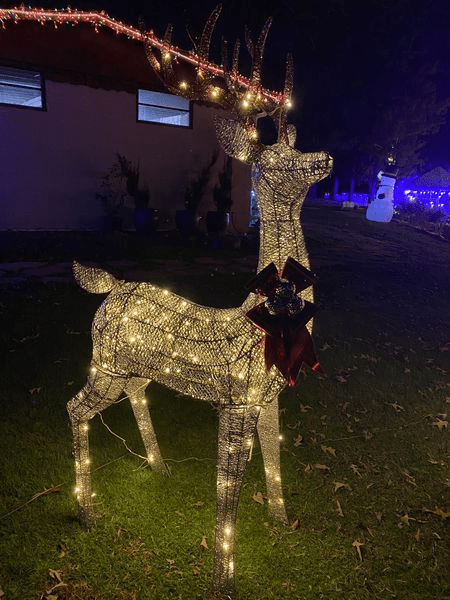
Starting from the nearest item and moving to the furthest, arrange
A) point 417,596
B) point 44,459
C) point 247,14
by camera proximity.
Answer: point 417,596
point 44,459
point 247,14

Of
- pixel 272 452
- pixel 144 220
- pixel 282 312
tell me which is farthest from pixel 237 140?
pixel 144 220

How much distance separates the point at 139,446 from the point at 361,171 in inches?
1687

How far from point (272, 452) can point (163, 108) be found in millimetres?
12823

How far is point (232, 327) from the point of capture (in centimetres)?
226

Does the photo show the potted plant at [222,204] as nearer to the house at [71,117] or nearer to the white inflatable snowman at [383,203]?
the house at [71,117]

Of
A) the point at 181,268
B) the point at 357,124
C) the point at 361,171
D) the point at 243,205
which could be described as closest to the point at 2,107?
the point at 181,268

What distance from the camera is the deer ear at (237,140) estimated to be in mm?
2090

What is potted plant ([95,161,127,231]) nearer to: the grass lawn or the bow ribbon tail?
the grass lawn

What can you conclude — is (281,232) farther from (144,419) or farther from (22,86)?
(22,86)

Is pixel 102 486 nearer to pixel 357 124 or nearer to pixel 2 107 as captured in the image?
pixel 2 107

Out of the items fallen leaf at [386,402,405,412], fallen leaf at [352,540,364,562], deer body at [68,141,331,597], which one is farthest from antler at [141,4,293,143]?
fallen leaf at [386,402,405,412]

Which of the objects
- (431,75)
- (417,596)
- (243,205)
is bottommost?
(417,596)

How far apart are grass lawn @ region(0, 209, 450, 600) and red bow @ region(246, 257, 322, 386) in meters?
1.53

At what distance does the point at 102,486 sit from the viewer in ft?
10.9
